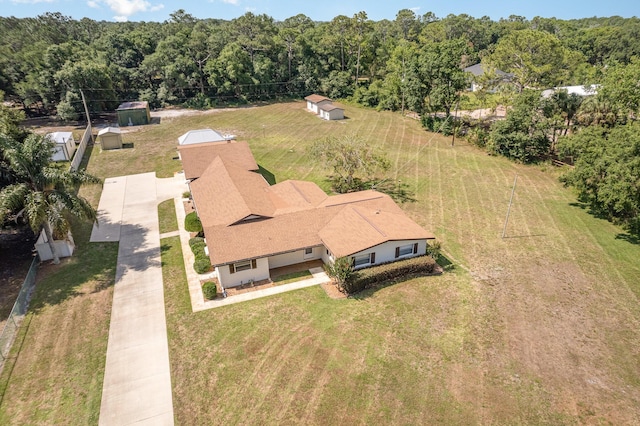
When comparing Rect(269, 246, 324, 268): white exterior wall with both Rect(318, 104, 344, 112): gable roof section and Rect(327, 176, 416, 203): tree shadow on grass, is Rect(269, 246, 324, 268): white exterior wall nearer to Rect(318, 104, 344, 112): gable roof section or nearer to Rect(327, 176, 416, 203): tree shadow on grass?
Rect(327, 176, 416, 203): tree shadow on grass

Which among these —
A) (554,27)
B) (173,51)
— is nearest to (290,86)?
(173,51)

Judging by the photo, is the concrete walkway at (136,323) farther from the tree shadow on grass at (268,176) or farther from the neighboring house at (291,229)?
the tree shadow on grass at (268,176)

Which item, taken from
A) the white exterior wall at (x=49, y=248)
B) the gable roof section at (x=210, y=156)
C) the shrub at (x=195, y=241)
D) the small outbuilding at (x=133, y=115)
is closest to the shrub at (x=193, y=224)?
the shrub at (x=195, y=241)

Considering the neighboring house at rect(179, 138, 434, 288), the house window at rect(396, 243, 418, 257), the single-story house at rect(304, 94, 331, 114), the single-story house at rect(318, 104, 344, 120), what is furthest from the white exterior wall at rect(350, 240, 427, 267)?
the single-story house at rect(304, 94, 331, 114)

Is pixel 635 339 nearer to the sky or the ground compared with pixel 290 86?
nearer to the ground

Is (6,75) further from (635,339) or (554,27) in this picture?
(554,27)

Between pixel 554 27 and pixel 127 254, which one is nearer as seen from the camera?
pixel 127 254

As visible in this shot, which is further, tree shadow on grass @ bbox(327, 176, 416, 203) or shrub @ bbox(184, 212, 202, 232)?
tree shadow on grass @ bbox(327, 176, 416, 203)
